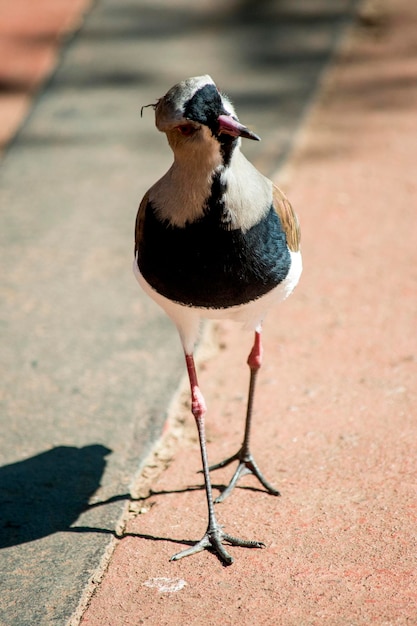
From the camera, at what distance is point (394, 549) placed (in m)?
3.31

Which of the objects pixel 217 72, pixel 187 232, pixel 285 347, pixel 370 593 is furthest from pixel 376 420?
pixel 217 72

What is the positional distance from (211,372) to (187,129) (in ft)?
6.28

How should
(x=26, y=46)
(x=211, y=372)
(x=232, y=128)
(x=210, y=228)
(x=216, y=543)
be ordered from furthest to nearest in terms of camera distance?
(x=26, y=46)
(x=211, y=372)
(x=216, y=543)
(x=210, y=228)
(x=232, y=128)

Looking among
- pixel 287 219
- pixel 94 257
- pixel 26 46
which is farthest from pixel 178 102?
pixel 26 46

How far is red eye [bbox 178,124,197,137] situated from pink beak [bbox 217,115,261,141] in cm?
10

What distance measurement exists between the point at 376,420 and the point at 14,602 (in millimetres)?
1821

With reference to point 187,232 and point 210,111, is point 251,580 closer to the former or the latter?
point 187,232

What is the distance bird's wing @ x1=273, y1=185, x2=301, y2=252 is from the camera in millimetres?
3453

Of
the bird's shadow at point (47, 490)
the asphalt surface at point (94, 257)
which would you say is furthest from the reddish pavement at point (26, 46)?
the bird's shadow at point (47, 490)

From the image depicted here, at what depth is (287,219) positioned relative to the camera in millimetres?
3521

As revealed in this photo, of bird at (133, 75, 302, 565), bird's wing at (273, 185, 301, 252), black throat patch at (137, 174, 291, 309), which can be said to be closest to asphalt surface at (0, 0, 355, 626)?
bird at (133, 75, 302, 565)

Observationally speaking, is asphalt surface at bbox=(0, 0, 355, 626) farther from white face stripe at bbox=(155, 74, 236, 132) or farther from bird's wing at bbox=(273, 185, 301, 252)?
white face stripe at bbox=(155, 74, 236, 132)

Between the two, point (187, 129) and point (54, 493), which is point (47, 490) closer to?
point (54, 493)

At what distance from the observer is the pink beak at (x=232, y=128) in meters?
2.85
